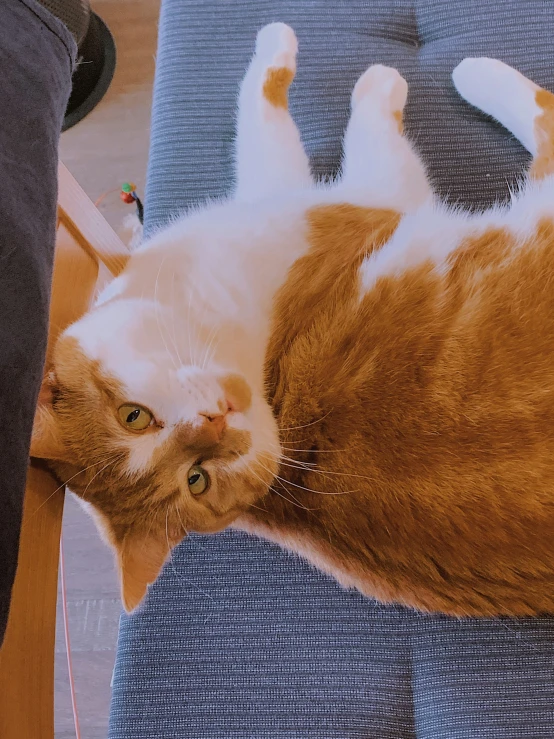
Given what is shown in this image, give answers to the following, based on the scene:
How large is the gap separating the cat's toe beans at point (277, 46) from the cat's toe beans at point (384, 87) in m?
0.17

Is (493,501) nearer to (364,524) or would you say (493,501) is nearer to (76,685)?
(364,524)

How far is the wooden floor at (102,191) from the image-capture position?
173cm

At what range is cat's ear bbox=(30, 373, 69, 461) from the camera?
0.90m

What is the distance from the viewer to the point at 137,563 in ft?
3.28

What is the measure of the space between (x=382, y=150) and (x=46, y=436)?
887 mm

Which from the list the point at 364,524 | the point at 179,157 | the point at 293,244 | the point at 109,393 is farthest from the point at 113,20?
the point at 364,524

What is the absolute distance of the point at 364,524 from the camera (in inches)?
38.8

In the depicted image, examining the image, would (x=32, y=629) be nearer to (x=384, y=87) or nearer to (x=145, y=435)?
(x=145, y=435)

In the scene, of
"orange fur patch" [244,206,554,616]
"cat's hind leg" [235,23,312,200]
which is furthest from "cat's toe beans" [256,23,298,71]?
"orange fur patch" [244,206,554,616]

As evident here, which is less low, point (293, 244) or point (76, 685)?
point (293, 244)

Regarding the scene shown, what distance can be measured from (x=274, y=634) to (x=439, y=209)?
89 centimetres

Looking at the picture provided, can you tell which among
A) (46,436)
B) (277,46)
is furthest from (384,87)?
(46,436)

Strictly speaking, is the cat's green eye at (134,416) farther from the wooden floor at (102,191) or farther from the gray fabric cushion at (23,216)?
the wooden floor at (102,191)

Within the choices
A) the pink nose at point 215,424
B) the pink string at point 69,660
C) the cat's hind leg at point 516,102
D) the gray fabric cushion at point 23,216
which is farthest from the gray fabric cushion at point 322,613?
the pink string at point 69,660
